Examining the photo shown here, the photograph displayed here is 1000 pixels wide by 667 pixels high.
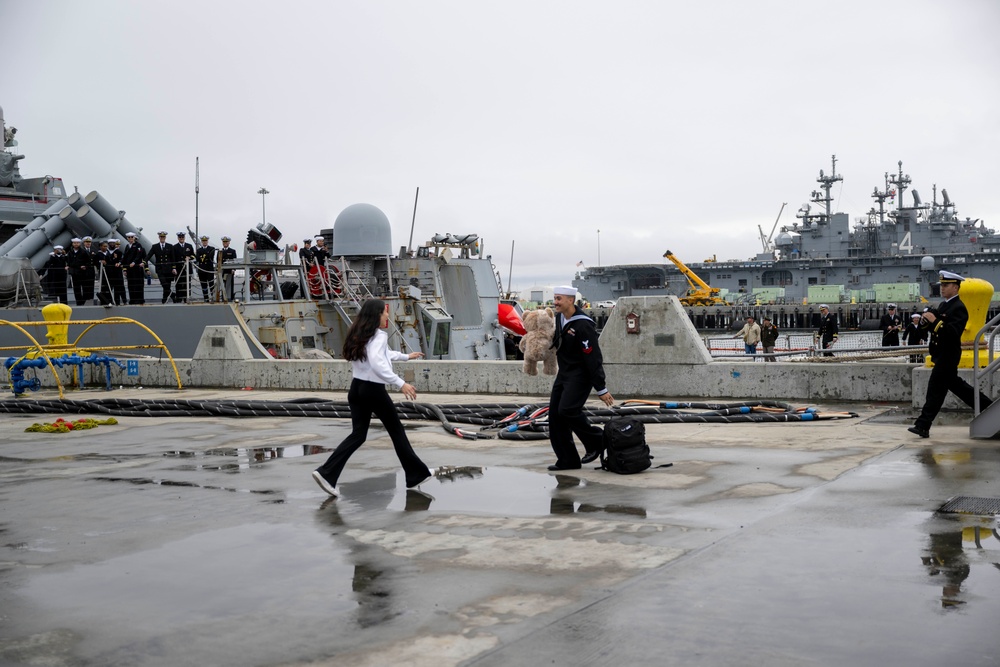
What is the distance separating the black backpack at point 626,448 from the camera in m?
8.41

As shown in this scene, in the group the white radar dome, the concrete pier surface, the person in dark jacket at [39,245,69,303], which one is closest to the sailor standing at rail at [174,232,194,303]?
the person in dark jacket at [39,245,69,303]

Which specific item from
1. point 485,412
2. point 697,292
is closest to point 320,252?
point 485,412

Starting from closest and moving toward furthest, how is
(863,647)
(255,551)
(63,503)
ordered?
1. (863,647)
2. (255,551)
3. (63,503)

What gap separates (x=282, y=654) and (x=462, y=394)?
11.6 metres

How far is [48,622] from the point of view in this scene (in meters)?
4.77

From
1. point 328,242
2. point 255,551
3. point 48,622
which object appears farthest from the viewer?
point 328,242

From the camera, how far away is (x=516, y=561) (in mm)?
5676

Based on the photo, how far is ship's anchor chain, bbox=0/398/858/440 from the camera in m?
11.5

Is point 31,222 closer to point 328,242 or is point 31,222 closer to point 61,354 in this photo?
point 328,242

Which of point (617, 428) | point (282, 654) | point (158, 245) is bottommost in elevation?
point (282, 654)

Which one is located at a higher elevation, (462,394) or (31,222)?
(31,222)

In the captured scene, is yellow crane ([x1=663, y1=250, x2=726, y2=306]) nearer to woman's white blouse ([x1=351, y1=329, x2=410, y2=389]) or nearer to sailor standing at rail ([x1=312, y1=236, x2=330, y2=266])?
sailor standing at rail ([x1=312, y1=236, x2=330, y2=266])

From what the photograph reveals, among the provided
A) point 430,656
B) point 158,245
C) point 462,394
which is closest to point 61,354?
point 158,245

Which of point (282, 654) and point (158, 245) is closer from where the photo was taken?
point (282, 654)
